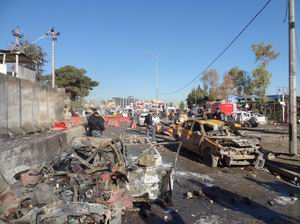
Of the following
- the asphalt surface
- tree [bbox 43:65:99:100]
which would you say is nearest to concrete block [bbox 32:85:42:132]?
the asphalt surface

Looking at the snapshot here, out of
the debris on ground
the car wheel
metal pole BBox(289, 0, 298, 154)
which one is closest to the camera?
the debris on ground

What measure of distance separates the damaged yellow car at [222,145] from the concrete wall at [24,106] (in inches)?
229

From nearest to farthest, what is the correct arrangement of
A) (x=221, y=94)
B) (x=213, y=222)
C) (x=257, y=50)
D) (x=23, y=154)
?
(x=213, y=222) → (x=23, y=154) → (x=257, y=50) → (x=221, y=94)

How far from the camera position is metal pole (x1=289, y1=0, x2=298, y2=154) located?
16.3 m

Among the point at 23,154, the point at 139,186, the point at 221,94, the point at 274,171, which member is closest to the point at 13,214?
the point at 139,186

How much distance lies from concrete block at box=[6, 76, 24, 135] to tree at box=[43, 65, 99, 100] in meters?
60.8

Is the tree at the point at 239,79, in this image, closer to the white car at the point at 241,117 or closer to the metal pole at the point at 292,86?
the white car at the point at 241,117

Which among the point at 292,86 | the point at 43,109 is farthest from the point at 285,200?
the point at 43,109

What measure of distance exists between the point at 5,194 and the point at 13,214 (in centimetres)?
48

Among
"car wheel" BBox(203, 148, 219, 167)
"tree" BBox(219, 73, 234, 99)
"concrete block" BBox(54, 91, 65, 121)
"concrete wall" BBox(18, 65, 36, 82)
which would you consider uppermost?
"tree" BBox(219, 73, 234, 99)

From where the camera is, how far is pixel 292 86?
654 inches

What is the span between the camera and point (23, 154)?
10.2 meters

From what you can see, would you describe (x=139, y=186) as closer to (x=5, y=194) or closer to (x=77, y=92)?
(x=5, y=194)

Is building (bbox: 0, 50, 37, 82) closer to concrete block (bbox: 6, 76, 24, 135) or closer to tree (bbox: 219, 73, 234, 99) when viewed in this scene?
concrete block (bbox: 6, 76, 24, 135)
